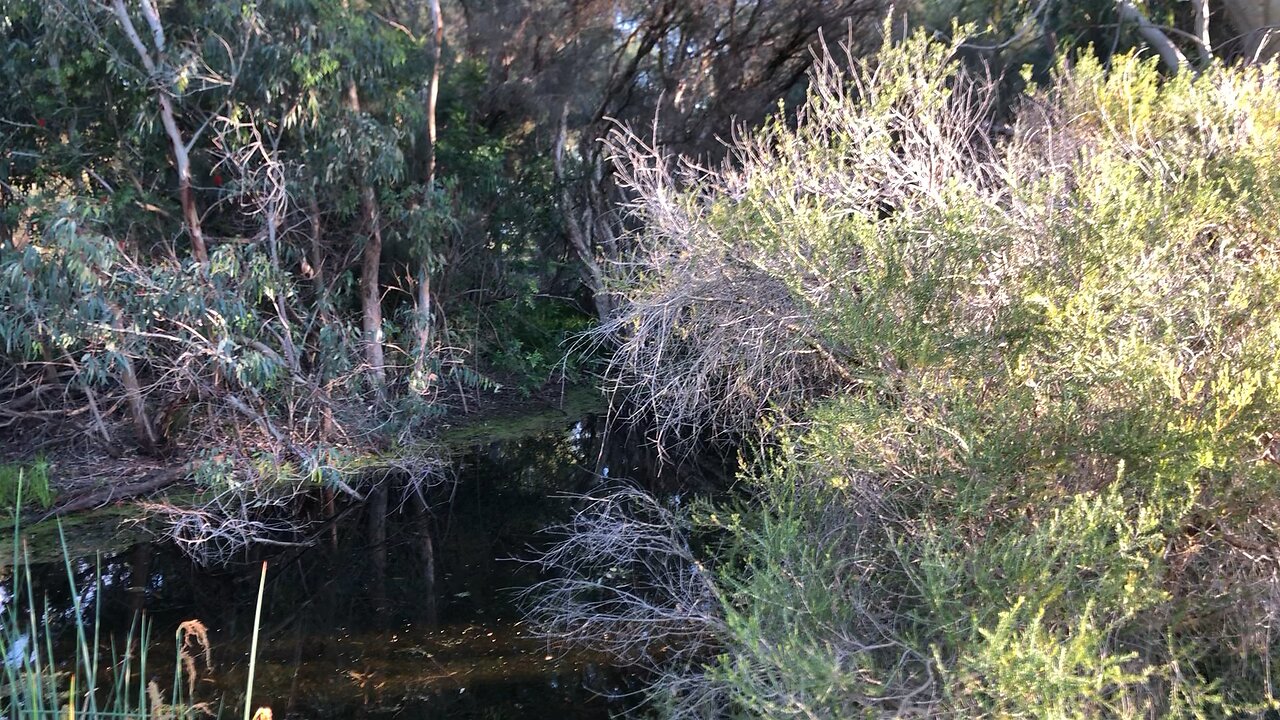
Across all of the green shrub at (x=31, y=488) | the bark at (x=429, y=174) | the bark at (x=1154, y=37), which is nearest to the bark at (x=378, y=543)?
the bark at (x=429, y=174)

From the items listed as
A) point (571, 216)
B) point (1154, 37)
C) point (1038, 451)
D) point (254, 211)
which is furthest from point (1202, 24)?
point (254, 211)

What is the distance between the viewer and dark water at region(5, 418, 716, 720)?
5297 mm

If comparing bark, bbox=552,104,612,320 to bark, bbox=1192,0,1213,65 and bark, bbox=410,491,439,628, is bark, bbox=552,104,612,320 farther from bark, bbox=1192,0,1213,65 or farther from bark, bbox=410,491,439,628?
bark, bbox=1192,0,1213,65

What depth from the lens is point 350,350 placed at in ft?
30.1

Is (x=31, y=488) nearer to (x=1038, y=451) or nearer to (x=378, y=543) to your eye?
(x=378, y=543)

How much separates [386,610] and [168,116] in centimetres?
475

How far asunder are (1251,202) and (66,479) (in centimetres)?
911

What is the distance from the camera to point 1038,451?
384 cm

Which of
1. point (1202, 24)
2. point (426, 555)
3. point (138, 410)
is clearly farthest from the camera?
point (138, 410)

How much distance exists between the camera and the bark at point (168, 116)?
24.7 ft

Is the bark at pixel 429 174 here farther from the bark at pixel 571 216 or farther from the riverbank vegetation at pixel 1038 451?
the riverbank vegetation at pixel 1038 451

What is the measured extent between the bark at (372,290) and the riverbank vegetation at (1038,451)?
5.20 m

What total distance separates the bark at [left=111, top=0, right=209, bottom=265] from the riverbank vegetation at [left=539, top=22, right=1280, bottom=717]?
17.9 feet

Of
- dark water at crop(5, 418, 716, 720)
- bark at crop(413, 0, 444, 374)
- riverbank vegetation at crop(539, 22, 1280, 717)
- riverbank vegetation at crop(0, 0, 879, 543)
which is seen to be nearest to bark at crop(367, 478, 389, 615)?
dark water at crop(5, 418, 716, 720)
